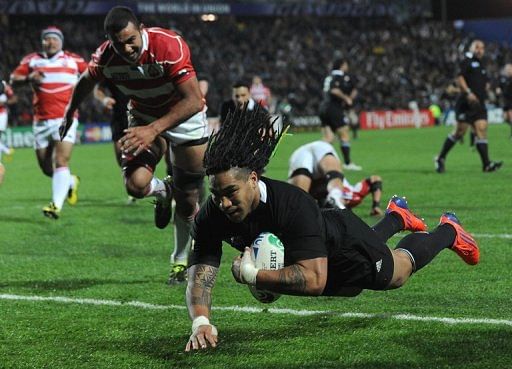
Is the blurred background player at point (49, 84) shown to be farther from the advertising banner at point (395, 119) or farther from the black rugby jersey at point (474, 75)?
the advertising banner at point (395, 119)

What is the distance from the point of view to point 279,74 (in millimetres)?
45688

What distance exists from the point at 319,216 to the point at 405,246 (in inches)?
49.3

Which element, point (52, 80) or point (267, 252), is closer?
point (267, 252)

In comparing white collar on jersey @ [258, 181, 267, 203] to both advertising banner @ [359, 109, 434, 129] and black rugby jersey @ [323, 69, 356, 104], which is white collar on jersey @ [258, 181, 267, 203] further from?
advertising banner @ [359, 109, 434, 129]

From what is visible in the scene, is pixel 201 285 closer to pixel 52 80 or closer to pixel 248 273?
pixel 248 273

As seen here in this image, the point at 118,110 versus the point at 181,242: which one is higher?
the point at 118,110

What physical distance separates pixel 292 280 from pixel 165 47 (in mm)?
2995

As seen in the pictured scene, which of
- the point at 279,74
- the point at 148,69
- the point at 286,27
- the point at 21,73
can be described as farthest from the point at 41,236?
the point at 286,27

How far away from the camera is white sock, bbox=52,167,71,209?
39.5 ft

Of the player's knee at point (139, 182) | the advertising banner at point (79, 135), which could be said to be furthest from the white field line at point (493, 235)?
the advertising banner at point (79, 135)

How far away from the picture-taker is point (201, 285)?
5504mm

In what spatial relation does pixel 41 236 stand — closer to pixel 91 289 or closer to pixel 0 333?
pixel 91 289

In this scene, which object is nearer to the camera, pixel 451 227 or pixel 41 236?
pixel 451 227

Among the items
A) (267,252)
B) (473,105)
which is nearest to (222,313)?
(267,252)
